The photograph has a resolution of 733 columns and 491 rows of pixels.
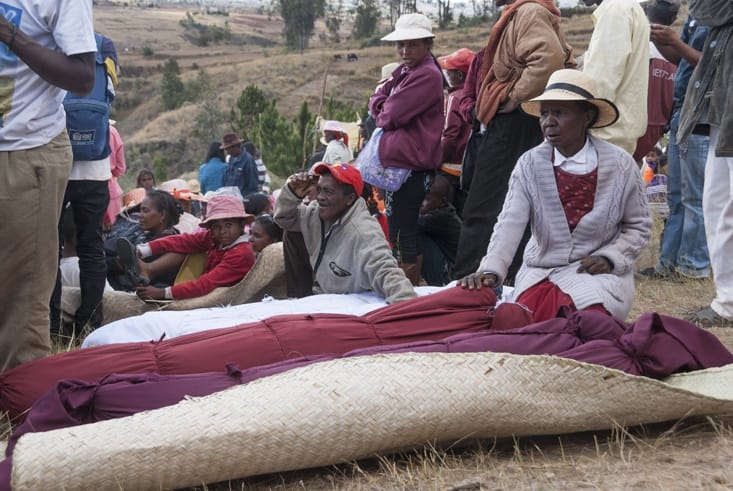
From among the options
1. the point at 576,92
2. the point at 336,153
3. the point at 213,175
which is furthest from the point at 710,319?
the point at 213,175

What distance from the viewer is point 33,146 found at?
342 centimetres

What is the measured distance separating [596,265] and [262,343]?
4.86ft

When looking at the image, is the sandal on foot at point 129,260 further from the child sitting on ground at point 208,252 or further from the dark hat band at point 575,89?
the dark hat band at point 575,89

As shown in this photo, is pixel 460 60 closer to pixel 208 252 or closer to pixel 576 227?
pixel 208 252

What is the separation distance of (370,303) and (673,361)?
1709 mm

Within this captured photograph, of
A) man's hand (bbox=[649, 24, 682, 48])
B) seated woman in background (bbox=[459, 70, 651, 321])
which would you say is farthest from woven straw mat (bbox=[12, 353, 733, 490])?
man's hand (bbox=[649, 24, 682, 48])

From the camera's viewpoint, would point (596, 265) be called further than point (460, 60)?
No

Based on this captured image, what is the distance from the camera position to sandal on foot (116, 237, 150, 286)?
518cm

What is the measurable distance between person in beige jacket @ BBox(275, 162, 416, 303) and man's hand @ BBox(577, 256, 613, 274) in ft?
3.20

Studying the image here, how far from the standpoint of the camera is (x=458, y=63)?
6.57 meters

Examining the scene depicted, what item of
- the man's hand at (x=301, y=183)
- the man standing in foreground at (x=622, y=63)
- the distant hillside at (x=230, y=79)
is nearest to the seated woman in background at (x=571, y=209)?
the man standing in foreground at (x=622, y=63)

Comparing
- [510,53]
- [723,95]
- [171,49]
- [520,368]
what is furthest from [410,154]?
[171,49]

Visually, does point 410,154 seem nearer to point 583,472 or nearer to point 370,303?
point 370,303

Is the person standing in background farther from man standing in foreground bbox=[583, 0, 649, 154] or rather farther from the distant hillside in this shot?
the distant hillside
